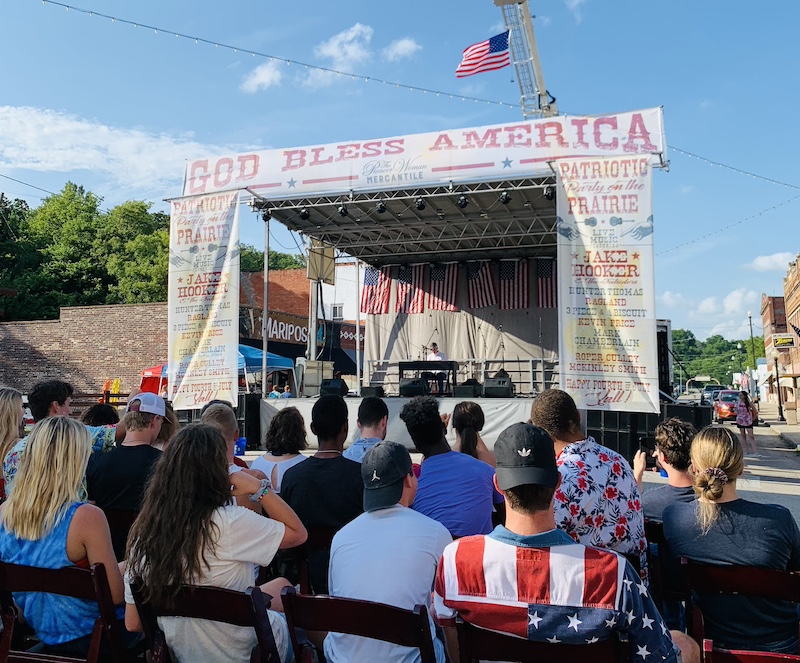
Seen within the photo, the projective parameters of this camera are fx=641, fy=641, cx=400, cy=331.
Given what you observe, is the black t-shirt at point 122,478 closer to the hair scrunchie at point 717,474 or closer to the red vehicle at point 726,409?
the hair scrunchie at point 717,474

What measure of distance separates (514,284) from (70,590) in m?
15.5

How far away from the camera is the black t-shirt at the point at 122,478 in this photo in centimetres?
343

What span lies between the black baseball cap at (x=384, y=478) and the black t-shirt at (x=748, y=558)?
1.23 meters

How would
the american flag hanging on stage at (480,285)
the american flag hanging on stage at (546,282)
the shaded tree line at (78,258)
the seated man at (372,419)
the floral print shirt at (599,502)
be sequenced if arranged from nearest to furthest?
1. the floral print shirt at (599,502)
2. the seated man at (372,419)
3. the american flag hanging on stage at (546,282)
4. the american flag hanging on stage at (480,285)
5. the shaded tree line at (78,258)

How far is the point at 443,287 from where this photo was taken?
58.3 feet

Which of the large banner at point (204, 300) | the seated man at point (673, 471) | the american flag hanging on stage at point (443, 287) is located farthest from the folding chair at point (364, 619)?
the american flag hanging on stage at point (443, 287)

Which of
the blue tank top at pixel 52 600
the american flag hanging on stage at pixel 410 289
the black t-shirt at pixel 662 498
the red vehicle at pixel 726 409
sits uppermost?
the american flag hanging on stage at pixel 410 289

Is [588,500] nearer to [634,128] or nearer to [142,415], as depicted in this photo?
[142,415]

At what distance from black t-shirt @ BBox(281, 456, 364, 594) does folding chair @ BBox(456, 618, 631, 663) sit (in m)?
1.40

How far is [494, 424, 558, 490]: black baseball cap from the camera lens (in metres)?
1.78

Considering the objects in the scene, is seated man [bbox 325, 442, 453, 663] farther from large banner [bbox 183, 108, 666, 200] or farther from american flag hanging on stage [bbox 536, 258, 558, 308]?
american flag hanging on stage [bbox 536, 258, 558, 308]

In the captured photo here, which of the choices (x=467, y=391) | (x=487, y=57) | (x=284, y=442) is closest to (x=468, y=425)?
(x=284, y=442)

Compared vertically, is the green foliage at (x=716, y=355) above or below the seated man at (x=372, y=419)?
above

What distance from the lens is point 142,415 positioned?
11.9ft
